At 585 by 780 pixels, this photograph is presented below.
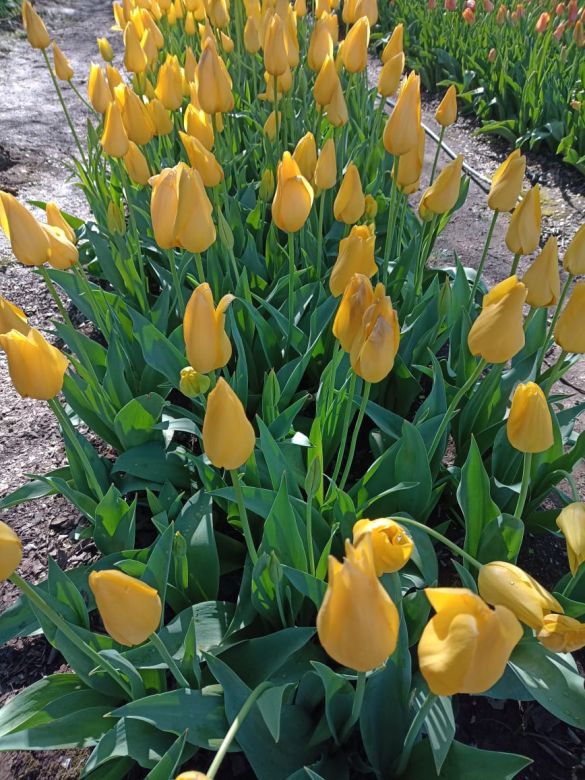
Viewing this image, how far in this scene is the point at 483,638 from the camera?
→ 2.16 feet

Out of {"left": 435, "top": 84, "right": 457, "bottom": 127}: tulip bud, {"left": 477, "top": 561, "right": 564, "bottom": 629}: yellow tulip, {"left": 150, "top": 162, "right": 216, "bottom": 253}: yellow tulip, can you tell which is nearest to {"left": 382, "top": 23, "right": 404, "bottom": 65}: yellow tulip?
{"left": 435, "top": 84, "right": 457, "bottom": 127}: tulip bud

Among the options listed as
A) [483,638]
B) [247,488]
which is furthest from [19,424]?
[483,638]

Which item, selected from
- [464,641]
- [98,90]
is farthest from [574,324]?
[98,90]

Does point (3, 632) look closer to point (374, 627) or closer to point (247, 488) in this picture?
point (247, 488)

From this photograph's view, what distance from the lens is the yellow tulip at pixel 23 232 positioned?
136 centimetres

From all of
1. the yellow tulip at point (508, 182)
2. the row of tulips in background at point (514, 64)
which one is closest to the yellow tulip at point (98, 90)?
the yellow tulip at point (508, 182)

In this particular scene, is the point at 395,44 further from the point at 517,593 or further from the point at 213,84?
the point at 517,593

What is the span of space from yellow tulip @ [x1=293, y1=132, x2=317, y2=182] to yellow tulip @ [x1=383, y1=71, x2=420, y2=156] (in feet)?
0.88

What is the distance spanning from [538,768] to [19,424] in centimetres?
208

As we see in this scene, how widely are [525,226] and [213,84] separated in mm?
1074

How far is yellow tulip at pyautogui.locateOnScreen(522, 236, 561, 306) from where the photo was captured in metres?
1.44

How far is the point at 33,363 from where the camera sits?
1.09 metres

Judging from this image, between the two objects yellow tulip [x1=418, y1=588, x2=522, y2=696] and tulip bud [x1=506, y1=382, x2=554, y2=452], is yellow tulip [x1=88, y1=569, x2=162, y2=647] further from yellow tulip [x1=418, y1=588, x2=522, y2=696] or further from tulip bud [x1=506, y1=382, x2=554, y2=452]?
tulip bud [x1=506, y1=382, x2=554, y2=452]

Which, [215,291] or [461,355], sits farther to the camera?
[215,291]
